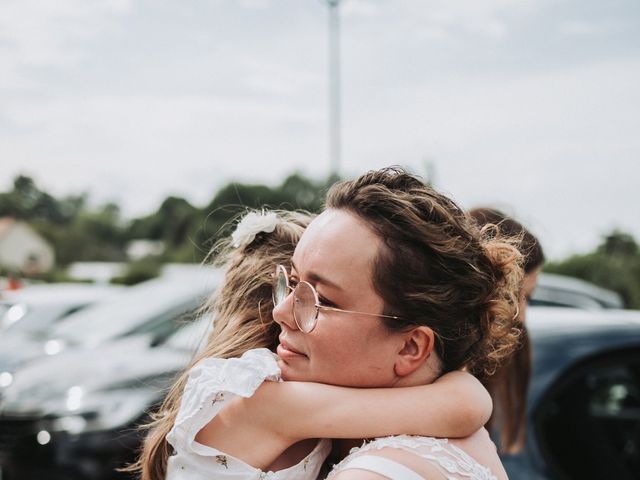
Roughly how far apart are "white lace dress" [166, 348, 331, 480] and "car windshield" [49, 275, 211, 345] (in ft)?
10.9

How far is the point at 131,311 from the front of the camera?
5.32 metres

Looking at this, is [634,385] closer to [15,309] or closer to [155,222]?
[15,309]

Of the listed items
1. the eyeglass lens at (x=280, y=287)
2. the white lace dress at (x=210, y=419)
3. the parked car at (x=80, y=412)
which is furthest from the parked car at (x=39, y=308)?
the white lace dress at (x=210, y=419)

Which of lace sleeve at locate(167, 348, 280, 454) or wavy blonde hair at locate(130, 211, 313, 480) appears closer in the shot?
lace sleeve at locate(167, 348, 280, 454)

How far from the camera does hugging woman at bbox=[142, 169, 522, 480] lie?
1424mm

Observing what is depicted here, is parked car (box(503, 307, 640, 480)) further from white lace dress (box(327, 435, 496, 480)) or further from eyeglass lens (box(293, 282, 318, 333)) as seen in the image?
eyeglass lens (box(293, 282, 318, 333))

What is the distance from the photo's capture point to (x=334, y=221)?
1.52 m

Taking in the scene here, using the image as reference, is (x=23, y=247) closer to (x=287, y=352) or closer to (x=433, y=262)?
(x=287, y=352)

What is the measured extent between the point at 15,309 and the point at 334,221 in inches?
266

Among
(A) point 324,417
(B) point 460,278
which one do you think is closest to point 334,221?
(B) point 460,278

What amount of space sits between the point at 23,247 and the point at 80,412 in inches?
2861

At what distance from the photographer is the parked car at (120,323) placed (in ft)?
16.3

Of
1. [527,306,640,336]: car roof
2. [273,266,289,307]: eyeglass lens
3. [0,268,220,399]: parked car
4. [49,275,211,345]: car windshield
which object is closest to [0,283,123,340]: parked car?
[0,268,220,399]: parked car

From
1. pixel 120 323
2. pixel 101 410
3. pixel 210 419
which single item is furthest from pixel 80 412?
pixel 210 419
